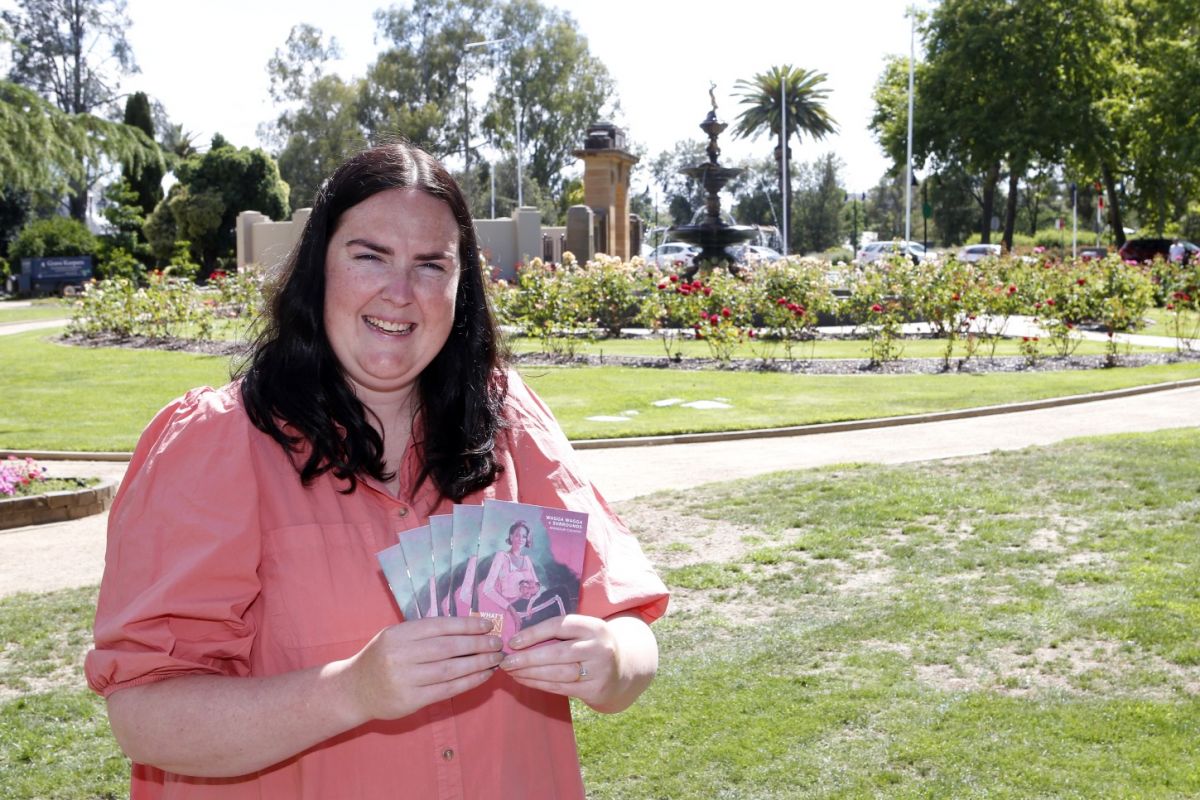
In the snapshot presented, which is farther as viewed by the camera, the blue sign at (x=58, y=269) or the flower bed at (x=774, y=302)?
the blue sign at (x=58, y=269)

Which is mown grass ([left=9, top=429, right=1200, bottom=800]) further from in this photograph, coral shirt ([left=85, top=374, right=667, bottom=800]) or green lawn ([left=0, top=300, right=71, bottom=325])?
green lawn ([left=0, top=300, right=71, bottom=325])

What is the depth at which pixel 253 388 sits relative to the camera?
1.99 metres

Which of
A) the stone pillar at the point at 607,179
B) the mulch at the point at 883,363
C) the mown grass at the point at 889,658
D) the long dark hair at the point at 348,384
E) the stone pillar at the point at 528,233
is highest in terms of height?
the stone pillar at the point at 607,179

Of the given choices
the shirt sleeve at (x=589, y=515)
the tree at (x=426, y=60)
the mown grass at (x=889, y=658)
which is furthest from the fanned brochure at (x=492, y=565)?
the tree at (x=426, y=60)

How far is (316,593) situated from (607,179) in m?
40.2

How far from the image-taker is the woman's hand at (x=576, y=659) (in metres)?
1.76

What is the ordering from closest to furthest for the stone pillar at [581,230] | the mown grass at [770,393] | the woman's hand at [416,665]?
the woman's hand at [416,665] < the mown grass at [770,393] < the stone pillar at [581,230]

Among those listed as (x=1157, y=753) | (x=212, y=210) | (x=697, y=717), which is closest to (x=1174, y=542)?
(x=1157, y=753)

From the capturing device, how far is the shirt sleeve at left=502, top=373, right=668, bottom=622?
6.55 feet

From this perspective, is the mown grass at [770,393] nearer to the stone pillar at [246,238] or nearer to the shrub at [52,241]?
the stone pillar at [246,238]

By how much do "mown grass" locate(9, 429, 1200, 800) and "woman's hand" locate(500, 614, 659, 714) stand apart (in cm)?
228

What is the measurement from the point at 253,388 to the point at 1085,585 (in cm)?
504

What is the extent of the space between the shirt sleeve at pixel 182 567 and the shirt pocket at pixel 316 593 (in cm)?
4

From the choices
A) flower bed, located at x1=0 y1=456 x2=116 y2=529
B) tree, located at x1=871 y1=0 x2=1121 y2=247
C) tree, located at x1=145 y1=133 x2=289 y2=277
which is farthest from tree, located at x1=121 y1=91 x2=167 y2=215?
flower bed, located at x1=0 y1=456 x2=116 y2=529
